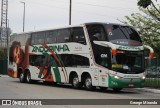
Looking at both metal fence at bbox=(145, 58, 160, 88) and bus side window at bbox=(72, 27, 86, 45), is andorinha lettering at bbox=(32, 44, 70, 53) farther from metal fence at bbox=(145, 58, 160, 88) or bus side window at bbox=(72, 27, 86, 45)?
metal fence at bbox=(145, 58, 160, 88)

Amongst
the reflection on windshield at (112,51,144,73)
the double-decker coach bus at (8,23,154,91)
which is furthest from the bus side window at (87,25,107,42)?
the reflection on windshield at (112,51,144,73)

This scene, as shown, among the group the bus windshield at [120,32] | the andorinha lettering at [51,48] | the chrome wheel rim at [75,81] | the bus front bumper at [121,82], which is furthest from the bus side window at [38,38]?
the bus front bumper at [121,82]

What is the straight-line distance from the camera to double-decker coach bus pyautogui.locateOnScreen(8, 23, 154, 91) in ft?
73.9

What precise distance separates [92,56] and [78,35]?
6.70 feet

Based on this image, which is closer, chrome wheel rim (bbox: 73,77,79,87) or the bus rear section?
the bus rear section

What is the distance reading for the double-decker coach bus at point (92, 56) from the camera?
22531mm

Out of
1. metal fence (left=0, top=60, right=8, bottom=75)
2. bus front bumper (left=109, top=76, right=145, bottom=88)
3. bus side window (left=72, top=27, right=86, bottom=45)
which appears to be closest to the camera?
bus front bumper (left=109, top=76, right=145, bottom=88)

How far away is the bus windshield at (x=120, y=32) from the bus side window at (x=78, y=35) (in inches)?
77.9

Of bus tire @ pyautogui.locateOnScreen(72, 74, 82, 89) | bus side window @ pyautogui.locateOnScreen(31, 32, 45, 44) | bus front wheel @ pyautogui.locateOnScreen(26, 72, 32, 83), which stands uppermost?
bus side window @ pyautogui.locateOnScreen(31, 32, 45, 44)

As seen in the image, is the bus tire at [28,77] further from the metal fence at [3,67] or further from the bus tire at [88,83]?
the metal fence at [3,67]

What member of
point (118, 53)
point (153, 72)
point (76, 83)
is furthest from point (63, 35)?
point (153, 72)

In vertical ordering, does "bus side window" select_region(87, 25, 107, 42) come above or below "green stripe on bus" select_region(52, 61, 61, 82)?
above

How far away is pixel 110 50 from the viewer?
2231 cm

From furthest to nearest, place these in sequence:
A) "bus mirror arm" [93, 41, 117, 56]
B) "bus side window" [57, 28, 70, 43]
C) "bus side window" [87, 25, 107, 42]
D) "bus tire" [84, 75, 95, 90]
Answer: "bus side window" [57, 28, 70, 43], "bus tire" [84, 75, 95, 90], "bus side window" [87, 25, 107, 42], "bus mirror arm" [93, 41, 117, 56]
